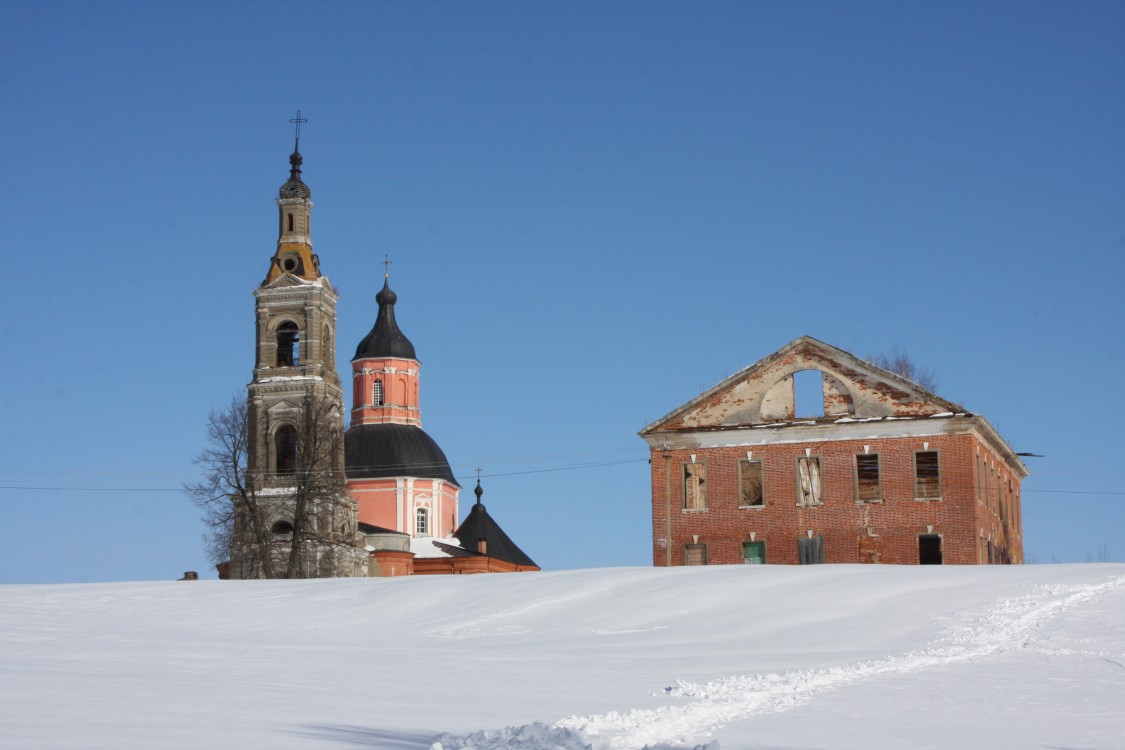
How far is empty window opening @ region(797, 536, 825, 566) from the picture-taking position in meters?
42.0

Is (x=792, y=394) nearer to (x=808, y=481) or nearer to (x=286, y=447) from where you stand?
(x=808, y=481)

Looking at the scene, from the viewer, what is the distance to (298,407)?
64625mm

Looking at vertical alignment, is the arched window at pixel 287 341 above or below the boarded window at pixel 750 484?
above

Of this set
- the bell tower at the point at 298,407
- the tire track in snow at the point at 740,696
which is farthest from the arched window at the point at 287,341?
the tire track in snow at the point at 740,696

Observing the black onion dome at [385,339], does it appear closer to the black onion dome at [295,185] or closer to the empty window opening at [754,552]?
the black onion dome at [295,185]

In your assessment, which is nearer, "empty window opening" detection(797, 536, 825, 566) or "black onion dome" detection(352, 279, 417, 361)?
"empty window opening" detection(797, 536, 825, 566)

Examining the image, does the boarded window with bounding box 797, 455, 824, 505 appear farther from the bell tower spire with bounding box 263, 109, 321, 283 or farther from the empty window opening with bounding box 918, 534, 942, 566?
the bell tower spire with bounding box 263, 109, 321, 283

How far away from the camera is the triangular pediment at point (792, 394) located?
41.9 m

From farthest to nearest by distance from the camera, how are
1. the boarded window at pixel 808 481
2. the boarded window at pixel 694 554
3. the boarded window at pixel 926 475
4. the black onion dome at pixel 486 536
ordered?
1. the black onion dome at pixel 486 536
2. the boarded window at pixel 694 554
3. the boarded window at pixel 808 481
4. the boarded window at pixel 926 475

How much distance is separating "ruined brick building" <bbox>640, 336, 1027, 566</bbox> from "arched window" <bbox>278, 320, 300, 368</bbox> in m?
27.9

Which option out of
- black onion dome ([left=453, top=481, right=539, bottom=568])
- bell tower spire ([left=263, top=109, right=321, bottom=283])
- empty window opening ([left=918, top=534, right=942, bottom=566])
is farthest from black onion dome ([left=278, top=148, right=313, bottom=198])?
empty window opening ([left=918, top=534, right=942, bottom=566])

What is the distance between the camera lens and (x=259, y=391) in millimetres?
65375

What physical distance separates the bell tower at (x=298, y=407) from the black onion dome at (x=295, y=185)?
5 cm

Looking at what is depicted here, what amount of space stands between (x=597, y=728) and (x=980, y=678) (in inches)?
210
